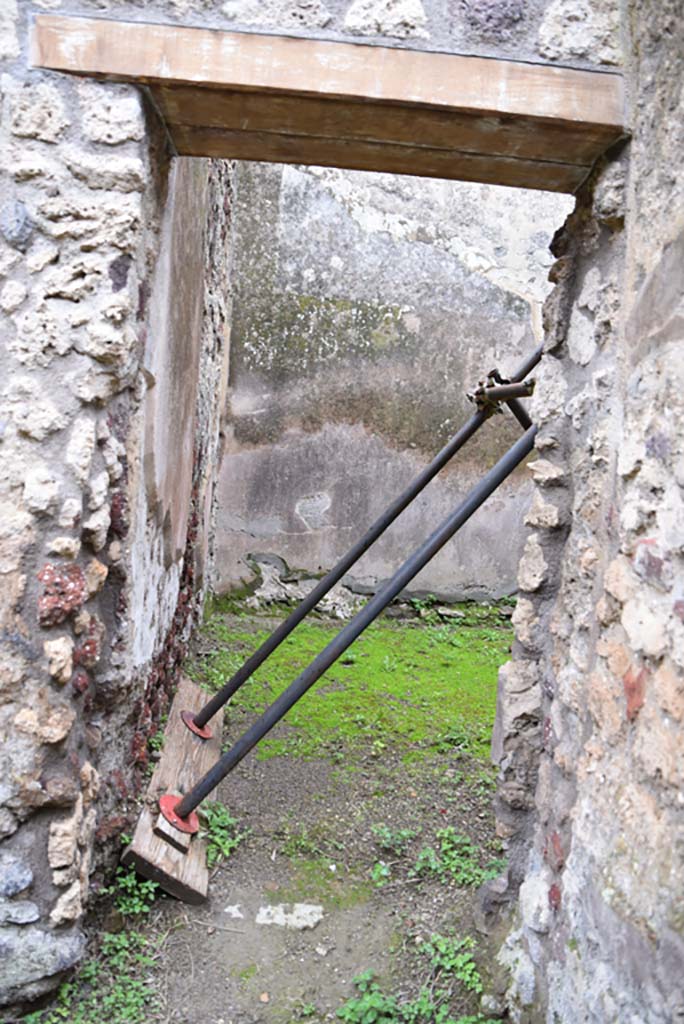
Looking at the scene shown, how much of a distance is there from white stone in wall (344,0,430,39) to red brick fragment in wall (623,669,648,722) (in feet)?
4.63

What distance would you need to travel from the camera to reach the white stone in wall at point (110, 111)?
1.85m

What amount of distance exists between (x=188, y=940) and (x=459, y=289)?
4891 mm

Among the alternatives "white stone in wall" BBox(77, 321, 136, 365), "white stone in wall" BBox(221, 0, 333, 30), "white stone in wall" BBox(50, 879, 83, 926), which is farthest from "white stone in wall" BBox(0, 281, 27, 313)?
"white stone in wall" BBox(50, 879, 83, 926)

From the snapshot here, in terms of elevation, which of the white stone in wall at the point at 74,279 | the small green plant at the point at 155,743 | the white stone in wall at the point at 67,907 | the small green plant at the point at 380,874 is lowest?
the small green plant at the point at 380,874

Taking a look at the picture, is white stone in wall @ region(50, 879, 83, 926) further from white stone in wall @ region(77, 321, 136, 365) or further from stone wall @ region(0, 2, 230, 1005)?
white stone in wall @ region(77, 321, 136, 365)

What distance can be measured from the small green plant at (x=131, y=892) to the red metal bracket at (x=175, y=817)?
0.20 meters

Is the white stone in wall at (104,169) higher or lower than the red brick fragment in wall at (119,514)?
higher

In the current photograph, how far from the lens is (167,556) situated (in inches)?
128

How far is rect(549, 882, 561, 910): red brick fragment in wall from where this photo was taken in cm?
185

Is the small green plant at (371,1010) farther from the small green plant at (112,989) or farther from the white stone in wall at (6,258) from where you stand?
the white stone in wall at (6,258)

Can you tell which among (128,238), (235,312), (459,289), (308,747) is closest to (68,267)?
(128,238)

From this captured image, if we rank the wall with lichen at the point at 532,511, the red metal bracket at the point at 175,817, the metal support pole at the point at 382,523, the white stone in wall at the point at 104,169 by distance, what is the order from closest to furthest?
the wall with lichen at the point at 532,511, the white stone in wall at the point at 104,169, the red metal bracket at the point at 175,817, the metal support pole at the point at 382,523

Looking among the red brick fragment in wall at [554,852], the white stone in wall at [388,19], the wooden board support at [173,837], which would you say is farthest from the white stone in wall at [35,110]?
the red brick fragment in wall at [554,852]

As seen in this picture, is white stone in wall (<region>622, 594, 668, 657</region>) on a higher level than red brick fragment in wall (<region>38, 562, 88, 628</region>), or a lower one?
higher
